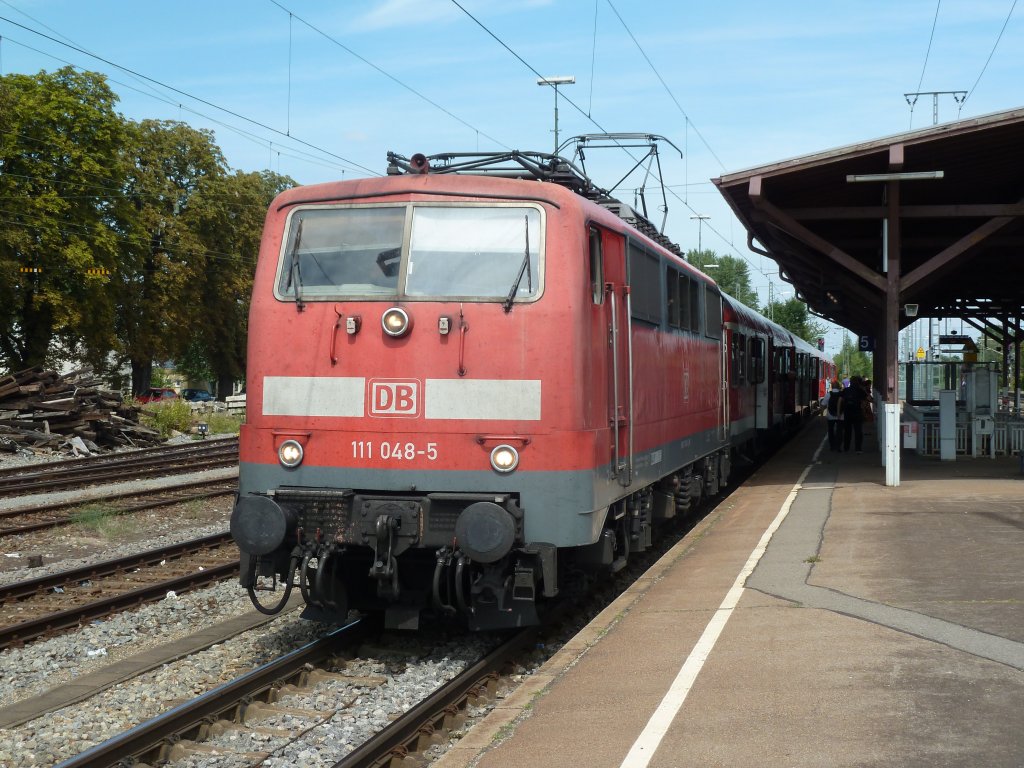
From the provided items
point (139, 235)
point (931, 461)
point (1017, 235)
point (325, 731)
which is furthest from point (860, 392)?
point (139, 235)

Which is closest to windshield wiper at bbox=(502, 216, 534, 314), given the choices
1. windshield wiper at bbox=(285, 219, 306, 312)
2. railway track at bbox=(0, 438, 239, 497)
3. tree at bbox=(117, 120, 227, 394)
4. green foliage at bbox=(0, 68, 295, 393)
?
windshield wiper at bbox=(285, 219, 306, 312)

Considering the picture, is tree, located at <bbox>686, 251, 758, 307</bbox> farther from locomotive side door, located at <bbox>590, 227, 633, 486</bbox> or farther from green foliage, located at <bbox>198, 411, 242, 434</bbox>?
locomotive side door, located at <bbox>590, 227, 633, 486</bbox>

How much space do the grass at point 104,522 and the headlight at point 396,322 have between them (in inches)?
309

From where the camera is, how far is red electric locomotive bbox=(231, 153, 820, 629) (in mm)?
7383

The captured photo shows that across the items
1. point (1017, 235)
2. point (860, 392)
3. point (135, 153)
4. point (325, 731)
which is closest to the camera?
point (325, 731)

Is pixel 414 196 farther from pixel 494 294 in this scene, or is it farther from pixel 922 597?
pixel 922 597

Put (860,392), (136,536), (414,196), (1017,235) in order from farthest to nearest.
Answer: (860,392) < (1017,235) < (136,536) < (414,196)

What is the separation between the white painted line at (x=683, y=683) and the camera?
5.16 m

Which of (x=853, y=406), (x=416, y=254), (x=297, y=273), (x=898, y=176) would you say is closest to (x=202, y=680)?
(x=297, y=273)

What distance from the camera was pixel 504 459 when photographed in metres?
7.37

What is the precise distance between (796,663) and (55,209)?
3567 cm

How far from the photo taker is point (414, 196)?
7.89m

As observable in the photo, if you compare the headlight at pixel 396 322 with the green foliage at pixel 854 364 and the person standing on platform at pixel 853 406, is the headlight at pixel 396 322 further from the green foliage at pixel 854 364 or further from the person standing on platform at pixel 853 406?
the green foliage at pixel 854 364

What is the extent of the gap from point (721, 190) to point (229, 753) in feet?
40.2
